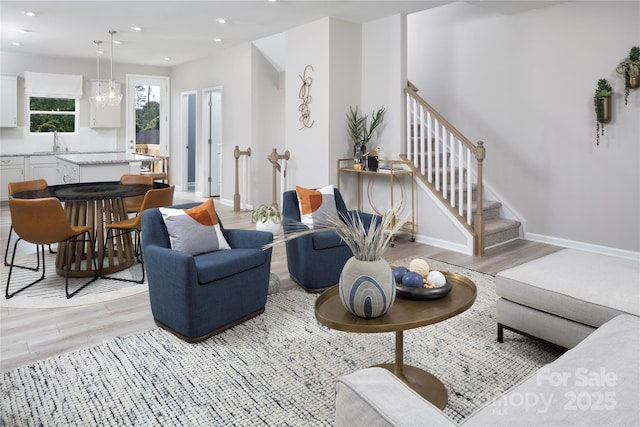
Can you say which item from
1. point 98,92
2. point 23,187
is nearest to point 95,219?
point 23,187

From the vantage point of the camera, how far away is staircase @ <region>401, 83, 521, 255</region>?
5.06 m

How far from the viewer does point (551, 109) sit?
536cm

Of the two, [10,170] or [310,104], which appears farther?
[10,170]

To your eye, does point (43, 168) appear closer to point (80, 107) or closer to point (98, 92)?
point (80, 107)

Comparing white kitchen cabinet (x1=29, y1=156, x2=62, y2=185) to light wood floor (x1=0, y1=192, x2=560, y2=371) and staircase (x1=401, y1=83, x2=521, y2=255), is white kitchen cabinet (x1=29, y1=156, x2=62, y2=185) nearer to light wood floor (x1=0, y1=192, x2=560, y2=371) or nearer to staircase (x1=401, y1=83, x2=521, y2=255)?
light wood floor (x1=0, y1=192, x2=560, y2=371)

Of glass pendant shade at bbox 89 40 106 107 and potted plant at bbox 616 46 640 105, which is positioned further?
glass pendant shade at bbox 89 40 106 107

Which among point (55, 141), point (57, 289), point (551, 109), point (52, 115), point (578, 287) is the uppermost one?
point (52, 115)

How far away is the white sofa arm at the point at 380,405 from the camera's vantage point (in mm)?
1093

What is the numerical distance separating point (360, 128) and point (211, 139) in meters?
4.10

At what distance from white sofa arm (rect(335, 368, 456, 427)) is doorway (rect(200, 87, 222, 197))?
814 centimetres

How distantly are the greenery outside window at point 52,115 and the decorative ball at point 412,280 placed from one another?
898 centimetres

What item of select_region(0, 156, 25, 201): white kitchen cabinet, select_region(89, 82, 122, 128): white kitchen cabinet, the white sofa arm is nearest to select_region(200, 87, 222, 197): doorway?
select_region(89, 82, 122, 128): white kitchen cabinet

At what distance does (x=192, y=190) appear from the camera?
407 inches

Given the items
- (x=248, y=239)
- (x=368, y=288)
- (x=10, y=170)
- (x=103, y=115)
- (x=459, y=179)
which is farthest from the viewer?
(x=103, y=115)
